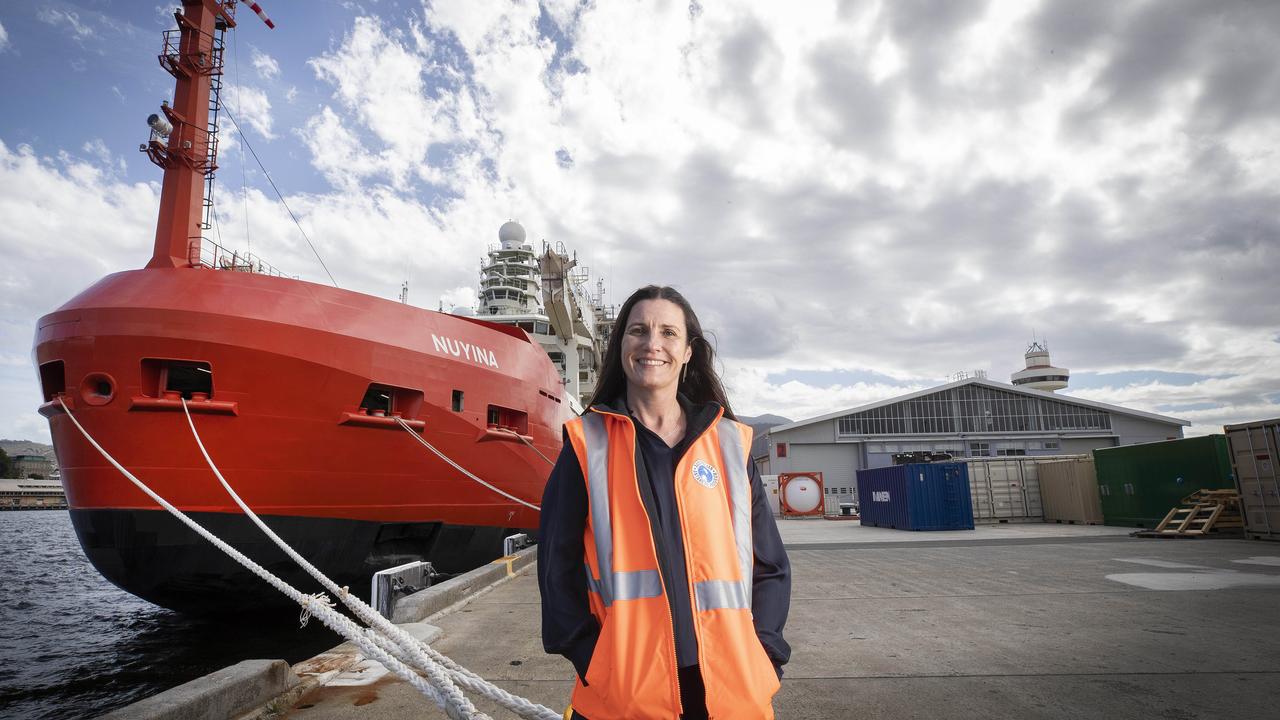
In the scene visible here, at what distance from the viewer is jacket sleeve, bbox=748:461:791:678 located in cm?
157

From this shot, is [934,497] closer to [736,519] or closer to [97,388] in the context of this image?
[736,519]

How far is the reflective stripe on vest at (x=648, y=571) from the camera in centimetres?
149

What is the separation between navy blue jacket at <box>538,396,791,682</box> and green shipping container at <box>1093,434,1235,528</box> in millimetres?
16524

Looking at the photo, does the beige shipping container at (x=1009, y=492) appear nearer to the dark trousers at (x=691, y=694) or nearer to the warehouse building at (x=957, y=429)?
the warehouse building at (x=957, y=429)

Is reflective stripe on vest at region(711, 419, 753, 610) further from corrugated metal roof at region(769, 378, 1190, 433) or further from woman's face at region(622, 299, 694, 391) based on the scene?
corrugated metal roof at region(769, 378, 1190, 433)

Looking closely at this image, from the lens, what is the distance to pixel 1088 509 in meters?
17.8

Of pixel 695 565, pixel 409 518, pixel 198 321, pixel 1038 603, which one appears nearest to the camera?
pixel 695 565

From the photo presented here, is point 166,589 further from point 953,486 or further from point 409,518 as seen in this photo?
point 953,486

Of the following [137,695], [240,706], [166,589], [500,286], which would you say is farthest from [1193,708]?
[500,286]

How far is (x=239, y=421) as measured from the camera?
22.9 feet

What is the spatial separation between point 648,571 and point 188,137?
10.9 meters

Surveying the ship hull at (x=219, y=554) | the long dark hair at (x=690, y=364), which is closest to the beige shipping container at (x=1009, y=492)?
the ship hull at (x=219, y=554)

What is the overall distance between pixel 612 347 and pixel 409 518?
291 inches

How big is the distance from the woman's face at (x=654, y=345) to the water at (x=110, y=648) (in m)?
7.16
